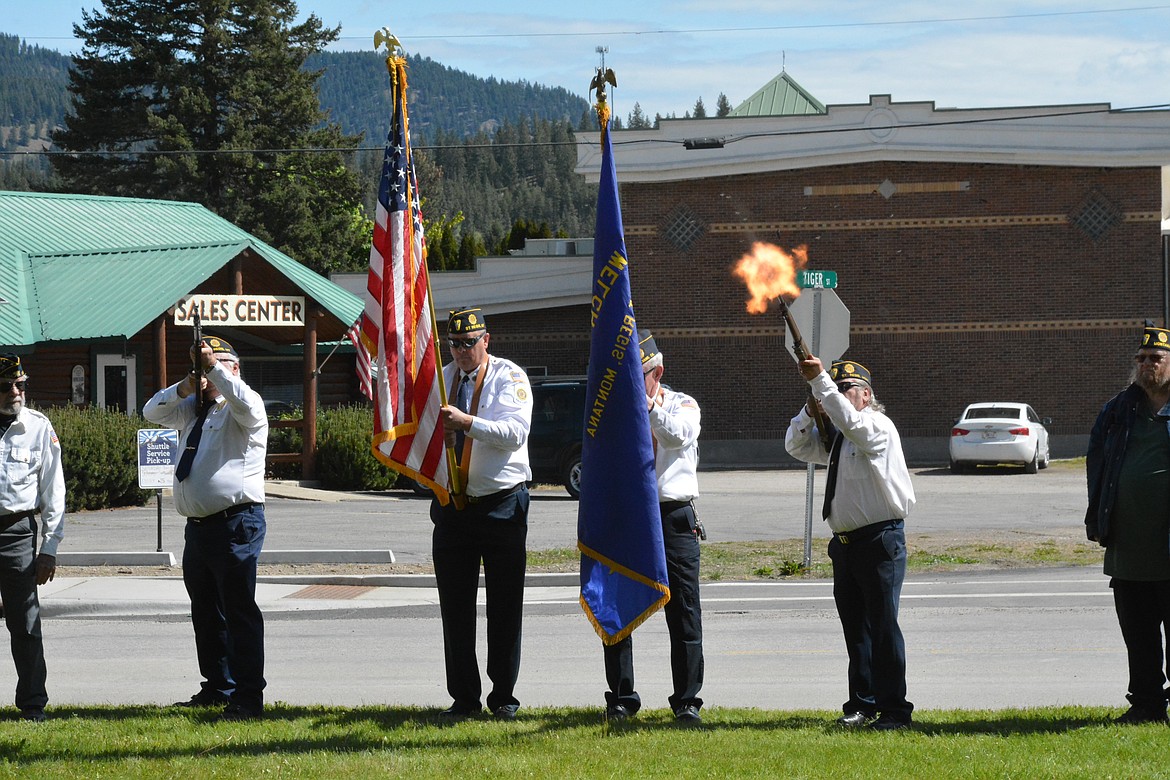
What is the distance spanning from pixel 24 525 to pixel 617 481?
3312mm

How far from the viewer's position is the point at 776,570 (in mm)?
14992

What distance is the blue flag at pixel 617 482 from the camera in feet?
23.9

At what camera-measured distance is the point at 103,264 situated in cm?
2802

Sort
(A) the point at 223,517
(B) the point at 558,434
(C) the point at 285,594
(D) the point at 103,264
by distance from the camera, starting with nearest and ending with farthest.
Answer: (A) the point at 223,517
(C) the point at 285,594
(B) the point at 558,434
(D) the point at 103,264

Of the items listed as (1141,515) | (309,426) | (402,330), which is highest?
(402,330)

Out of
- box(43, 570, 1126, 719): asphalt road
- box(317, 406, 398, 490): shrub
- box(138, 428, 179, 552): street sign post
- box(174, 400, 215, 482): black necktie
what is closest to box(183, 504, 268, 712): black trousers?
box(174, 400, 215, 482): black necktie

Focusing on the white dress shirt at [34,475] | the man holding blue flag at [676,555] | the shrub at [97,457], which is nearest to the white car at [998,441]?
the shrub at [97,457]

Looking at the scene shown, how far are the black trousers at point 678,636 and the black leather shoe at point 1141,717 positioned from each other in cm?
217

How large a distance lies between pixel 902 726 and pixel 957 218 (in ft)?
103

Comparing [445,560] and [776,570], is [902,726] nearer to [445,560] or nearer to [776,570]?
[445,560]

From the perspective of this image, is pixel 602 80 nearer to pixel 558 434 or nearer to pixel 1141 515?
pixel 1141 515

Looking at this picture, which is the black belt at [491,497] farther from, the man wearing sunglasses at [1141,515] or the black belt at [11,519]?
the man wearing sunglasses at [1141,515]

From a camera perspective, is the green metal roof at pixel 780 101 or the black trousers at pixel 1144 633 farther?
the green metal roof at pixel 780 101

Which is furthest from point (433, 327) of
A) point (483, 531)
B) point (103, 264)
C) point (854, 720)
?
point (103, 264)
